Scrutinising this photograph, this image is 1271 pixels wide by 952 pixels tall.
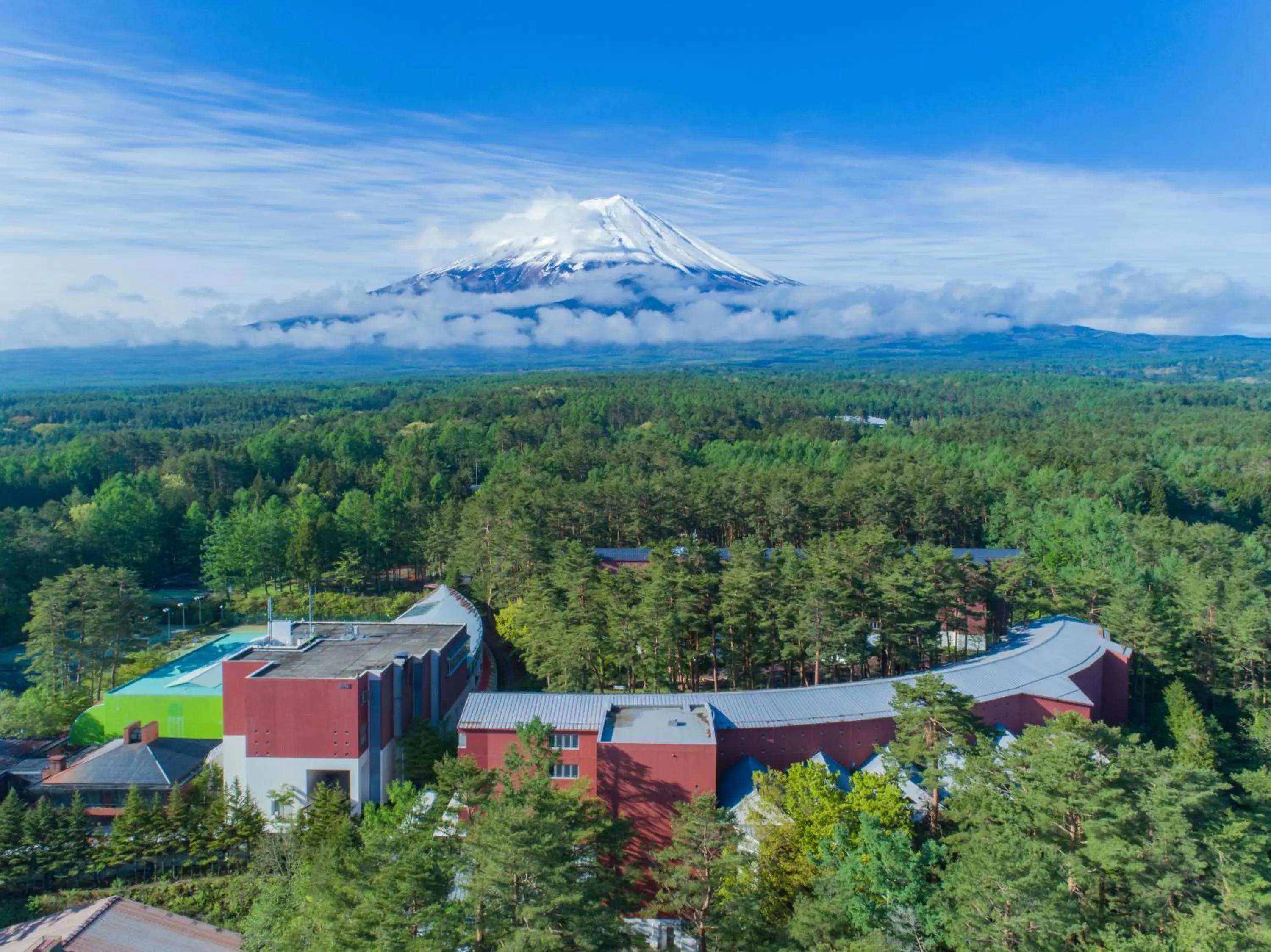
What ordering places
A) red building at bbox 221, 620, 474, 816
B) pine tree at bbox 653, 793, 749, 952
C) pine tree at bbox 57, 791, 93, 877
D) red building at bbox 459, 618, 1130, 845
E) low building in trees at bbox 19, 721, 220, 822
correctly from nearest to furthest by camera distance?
pine tree at bbox 653, 793, 749, 952 < red building at bbox 459, 618, 1130, 845 < pine tree at bbox 57, 791, 93, 877 < red building at bbox 221, 620, 474, 816 < low building in trees at bbox 19, 721, 220, 822

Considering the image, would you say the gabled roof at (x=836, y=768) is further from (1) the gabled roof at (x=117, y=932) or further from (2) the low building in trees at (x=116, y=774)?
(2) the low building in trees at (x=116, y=774)

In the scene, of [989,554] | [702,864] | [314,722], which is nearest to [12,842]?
[314,722]

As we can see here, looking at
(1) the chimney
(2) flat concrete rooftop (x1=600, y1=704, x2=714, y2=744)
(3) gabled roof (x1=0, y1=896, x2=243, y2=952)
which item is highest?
(2) flat concrete rooftop (x1=600, y1=704, x2=714, y2=744)

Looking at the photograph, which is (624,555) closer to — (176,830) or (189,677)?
(189,677)

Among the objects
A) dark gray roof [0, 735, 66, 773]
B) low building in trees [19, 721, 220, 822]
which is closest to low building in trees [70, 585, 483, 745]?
dark gray roof [0, 735, 66, 773]

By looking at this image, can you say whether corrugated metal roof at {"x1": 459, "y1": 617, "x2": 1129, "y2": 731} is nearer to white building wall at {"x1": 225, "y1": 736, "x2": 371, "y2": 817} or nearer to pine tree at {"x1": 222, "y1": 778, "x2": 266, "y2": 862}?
white building wall at {"x1": 225, "y1": 736, "x2": 371, "y2": 817}

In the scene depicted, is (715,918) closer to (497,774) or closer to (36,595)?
(497,774)

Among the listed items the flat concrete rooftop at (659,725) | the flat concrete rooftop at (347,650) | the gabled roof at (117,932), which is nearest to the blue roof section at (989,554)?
the flat concrete rooftop at (659,725)

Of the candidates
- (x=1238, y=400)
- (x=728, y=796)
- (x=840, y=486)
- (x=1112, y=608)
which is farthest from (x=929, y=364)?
(x=728, y=796)
